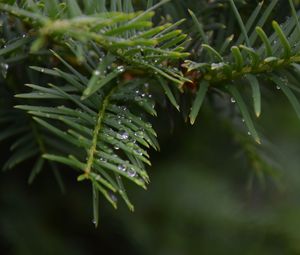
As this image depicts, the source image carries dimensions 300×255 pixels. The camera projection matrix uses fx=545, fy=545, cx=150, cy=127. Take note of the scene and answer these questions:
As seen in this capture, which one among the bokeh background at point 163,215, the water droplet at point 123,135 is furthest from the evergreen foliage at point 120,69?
the bokeh background at point 163,215

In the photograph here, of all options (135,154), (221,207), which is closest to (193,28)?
(135,154)

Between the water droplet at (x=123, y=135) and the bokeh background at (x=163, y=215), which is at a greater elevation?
the water droplet at (x=123, y=135)

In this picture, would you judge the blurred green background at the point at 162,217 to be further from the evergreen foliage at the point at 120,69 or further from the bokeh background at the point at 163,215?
the evergreen foliage at the point at 120,69

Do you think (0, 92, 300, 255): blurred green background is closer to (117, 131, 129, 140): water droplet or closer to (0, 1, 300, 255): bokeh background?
(0, 1, 300, 255): bokeh background

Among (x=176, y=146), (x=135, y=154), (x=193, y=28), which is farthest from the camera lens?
(x=176, y=146)

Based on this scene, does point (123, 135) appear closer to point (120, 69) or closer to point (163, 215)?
point (120, 69)

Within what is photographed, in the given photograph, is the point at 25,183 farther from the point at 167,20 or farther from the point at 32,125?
the point at 167,20

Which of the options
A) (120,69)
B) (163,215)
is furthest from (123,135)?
(163,215)
